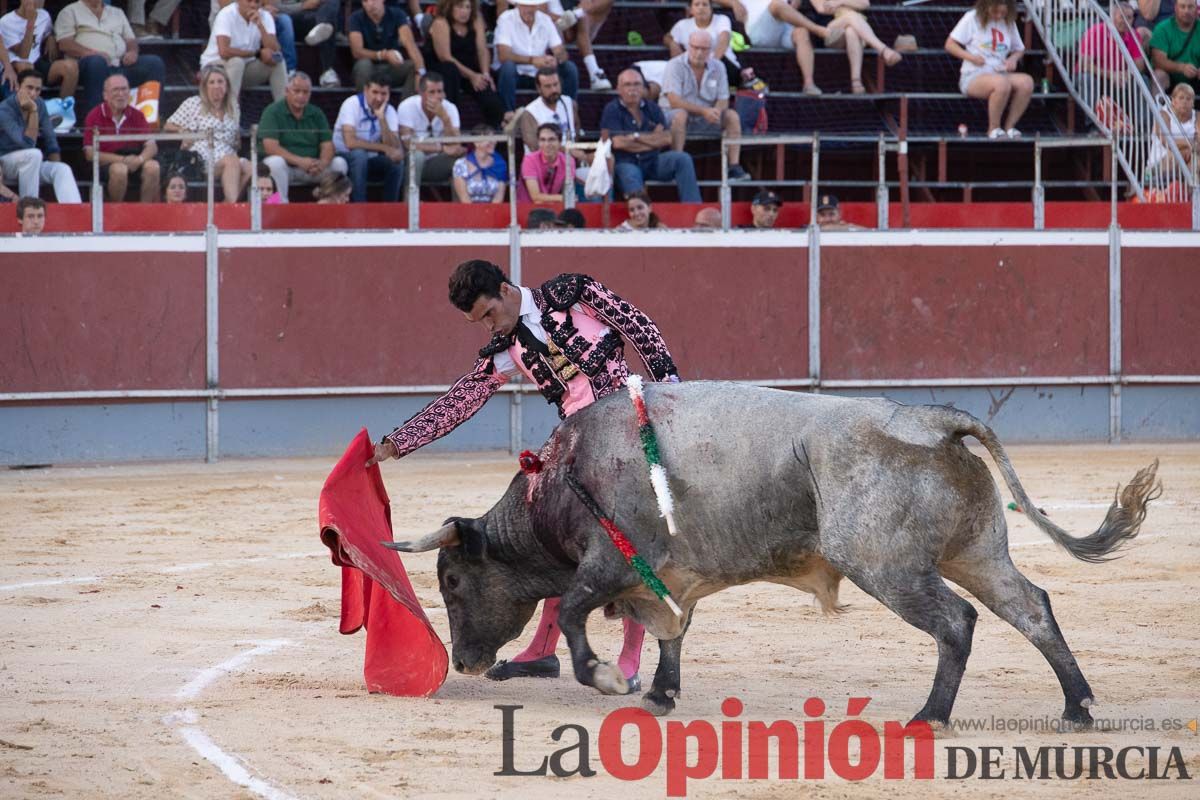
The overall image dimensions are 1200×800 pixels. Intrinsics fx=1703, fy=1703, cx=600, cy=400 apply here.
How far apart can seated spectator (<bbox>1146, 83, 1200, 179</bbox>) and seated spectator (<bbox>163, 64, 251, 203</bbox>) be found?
6169 mm

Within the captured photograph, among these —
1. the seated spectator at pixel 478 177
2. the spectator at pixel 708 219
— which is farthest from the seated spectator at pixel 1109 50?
the seated spectator at pixel 478 177

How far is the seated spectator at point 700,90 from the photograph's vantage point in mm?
11469

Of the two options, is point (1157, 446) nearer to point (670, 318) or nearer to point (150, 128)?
point (670, 318)

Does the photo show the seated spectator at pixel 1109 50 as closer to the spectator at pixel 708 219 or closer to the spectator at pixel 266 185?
the spectator at pixel 708 219

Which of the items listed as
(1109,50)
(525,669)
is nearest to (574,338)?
(525,669)

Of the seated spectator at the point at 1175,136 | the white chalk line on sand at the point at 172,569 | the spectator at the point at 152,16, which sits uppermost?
the spectator at the point at 152,16

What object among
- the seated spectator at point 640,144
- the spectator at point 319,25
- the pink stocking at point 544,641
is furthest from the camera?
the spectator at point 319,25

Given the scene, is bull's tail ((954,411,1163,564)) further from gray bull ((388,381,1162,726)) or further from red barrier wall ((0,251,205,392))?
red barrier wall ((0,251,205,392))

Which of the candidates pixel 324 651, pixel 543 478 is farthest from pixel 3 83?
pixel 543 478

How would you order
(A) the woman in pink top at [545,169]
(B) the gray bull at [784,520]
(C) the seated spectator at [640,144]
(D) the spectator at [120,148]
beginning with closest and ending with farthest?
(B) the gray bull at [784,520] < (D) the spectator at [120,148] < (A) the woman in pink top at [545,169] < (C) the seated spectator at [640,144]

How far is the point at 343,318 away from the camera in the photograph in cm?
1028

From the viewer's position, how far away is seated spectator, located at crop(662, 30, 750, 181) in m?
11.5

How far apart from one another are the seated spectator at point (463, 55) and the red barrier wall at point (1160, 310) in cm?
428

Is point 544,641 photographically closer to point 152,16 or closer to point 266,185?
point 266,185
